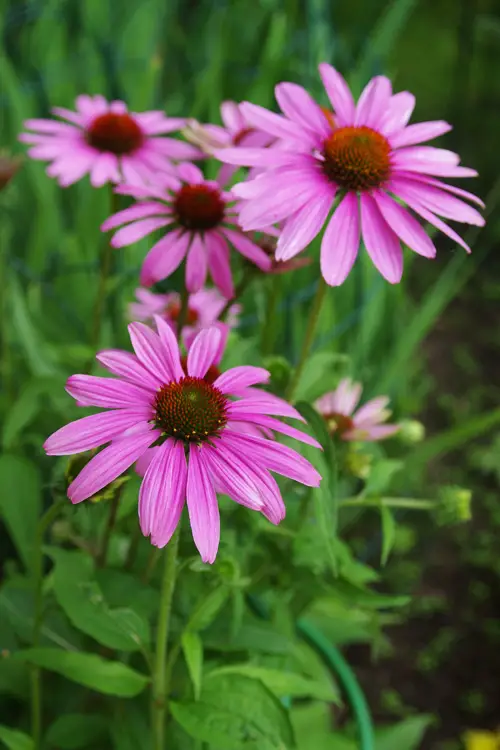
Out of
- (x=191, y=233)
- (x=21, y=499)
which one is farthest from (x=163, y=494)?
(x=21, y=499)

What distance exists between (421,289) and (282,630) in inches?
47.3

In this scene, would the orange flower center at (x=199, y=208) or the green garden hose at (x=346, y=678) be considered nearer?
the orange flower center at (x=199, y=208)

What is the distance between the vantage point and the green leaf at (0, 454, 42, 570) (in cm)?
72

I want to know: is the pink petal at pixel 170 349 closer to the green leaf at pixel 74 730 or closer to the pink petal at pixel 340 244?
the pink petal at pixel 340 244

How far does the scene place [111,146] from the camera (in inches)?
28.4

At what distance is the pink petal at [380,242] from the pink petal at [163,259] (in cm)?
14

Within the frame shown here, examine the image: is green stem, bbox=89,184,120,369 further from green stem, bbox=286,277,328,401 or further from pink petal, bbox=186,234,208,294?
green stem, bbox=286,277,328,401

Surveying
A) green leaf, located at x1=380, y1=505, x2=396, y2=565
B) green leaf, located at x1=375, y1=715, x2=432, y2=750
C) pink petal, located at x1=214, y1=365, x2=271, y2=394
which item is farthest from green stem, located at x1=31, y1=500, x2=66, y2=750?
green leaf, located at x1=375, y1=715, x2=432, y2=750

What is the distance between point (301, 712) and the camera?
0.86m

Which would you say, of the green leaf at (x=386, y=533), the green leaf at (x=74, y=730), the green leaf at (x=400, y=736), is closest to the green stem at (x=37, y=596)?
the green leaf at (x=74, y=730)

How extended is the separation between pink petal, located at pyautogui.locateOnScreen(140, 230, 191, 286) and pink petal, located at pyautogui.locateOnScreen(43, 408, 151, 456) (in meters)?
0.17

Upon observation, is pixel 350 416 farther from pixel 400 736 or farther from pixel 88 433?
pixel 400 736

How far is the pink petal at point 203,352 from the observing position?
18.0 inches

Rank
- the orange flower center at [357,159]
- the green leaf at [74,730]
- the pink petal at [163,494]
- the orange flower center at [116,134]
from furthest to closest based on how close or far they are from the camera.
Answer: the orange flower center at [116,134]
the green leaf at [74,730]
the orange flower center at [357,159]
the pink petal at [163,494]
